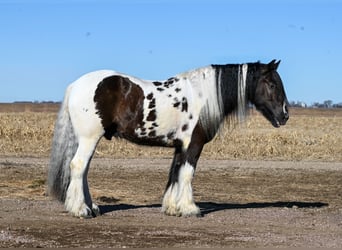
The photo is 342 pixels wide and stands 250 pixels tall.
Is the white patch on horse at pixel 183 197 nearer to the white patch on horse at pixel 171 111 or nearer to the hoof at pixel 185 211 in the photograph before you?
the hoof at pixel 185 211

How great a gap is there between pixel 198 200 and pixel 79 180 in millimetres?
4463

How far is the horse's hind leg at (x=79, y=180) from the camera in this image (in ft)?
39.4

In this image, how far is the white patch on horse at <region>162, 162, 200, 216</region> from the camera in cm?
1231

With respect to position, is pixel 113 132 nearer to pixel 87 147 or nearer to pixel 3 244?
pixel 87 147

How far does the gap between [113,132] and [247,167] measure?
41.9 feet

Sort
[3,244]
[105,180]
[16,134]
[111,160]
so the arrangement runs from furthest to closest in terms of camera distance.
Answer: [16,134] < [111,160] < [105,180] < [3,244]

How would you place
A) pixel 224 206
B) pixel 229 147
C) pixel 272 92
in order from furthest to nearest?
pixel 229 147 < pixel 224 206 < pixel 272 92

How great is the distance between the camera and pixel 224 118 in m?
12.8

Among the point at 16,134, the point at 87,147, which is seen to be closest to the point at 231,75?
the point at 87,147

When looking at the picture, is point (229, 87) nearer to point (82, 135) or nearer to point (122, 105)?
point (122, 105)

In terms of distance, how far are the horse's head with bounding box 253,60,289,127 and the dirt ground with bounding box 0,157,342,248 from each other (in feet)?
6.13

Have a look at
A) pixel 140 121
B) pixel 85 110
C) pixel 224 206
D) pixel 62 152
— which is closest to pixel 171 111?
pixel 140 121

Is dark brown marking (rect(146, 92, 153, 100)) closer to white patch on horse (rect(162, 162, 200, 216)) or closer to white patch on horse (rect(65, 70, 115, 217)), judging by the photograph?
white patch on horse (rect(65, 70, 115, 217))

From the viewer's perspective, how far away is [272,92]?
12977mm
